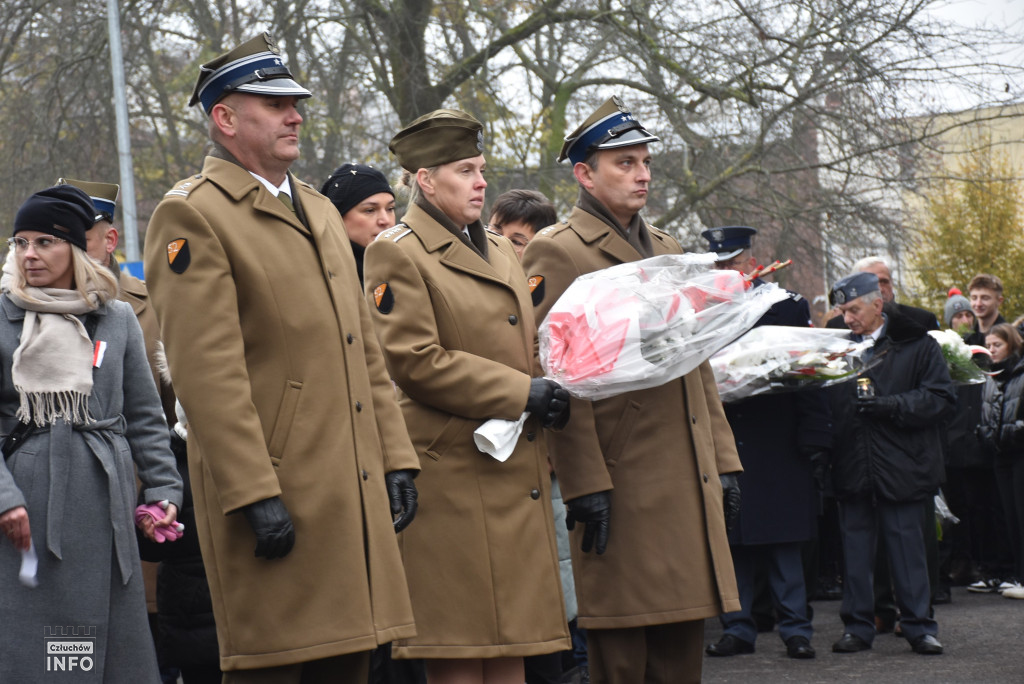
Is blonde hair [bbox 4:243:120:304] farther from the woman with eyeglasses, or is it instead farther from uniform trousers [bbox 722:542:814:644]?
uniform trousers [bbox 722:542:814:644]

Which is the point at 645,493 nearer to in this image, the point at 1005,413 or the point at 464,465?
the point at 464,465

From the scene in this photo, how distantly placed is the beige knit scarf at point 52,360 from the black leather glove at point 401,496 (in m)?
1.21

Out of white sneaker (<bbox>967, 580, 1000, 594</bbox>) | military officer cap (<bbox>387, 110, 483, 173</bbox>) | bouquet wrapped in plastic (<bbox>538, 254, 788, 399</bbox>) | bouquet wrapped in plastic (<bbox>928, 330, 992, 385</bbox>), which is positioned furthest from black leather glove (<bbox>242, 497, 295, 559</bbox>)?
white sneaker (<bbox>967, 580, 1000, 594</bbox>)

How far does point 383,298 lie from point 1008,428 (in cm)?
644

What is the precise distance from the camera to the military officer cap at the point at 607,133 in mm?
5125

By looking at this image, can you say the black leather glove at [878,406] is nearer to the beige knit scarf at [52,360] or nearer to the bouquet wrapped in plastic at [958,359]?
the bouquet wrapped in plastic at [958,359]

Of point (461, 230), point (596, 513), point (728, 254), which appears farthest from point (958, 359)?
point (461, 230)

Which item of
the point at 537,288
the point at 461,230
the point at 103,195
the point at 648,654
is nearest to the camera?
the point at 461,230

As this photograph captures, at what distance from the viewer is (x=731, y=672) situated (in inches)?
→ 284

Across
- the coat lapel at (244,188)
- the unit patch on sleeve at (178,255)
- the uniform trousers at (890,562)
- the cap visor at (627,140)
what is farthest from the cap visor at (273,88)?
the uniform trousers at (890,562)

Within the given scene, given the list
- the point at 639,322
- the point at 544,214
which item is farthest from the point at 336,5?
the point at 639,322

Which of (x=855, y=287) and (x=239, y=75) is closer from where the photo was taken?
(x=239, y=75)

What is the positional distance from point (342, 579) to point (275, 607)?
0.20 metres

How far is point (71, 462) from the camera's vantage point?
4402 mm
